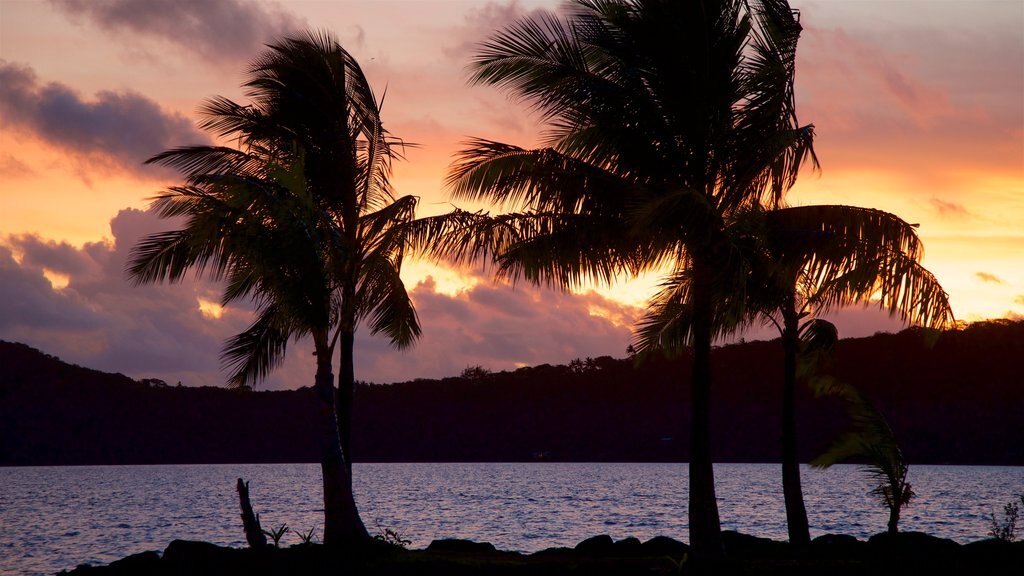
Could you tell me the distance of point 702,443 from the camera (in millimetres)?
16859

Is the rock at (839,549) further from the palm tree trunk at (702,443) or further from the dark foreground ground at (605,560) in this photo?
the palm tree trunk at (702,443)

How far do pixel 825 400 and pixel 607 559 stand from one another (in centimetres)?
13351

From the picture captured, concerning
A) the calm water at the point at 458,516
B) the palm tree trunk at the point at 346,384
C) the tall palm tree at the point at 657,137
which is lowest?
the calm water at the point at 458,516

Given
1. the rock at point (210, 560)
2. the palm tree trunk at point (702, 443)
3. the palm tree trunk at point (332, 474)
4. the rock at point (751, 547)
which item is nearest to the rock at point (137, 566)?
the rock at point (210, 560)

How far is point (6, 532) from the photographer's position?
2200 inches

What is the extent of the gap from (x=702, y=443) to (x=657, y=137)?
5205 mm

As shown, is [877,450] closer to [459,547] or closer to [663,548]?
[663,548]

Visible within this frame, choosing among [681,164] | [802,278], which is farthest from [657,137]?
[802,278]

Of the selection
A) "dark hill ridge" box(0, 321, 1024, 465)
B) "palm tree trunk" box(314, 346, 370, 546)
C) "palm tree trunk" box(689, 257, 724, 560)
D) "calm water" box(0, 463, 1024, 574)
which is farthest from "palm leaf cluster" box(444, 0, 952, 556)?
"dark hill ridge" box(0, 321, 1024, 465)

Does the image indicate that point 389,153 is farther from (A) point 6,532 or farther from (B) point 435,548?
(A) point 6,532

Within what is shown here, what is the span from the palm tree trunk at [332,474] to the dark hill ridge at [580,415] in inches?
4424

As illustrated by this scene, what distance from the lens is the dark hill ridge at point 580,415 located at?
134125 mm

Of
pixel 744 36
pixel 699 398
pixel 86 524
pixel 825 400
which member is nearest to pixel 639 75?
pixel 744 36

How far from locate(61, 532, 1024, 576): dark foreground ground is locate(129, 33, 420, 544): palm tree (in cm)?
139
